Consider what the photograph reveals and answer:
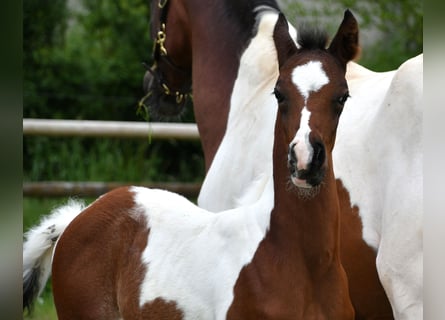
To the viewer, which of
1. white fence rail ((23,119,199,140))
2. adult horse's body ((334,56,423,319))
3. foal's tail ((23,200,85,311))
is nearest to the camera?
adult horse's body ((334,56,423,319))

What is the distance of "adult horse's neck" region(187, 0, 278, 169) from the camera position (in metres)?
3.70

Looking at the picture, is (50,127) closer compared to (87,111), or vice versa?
(50,127)

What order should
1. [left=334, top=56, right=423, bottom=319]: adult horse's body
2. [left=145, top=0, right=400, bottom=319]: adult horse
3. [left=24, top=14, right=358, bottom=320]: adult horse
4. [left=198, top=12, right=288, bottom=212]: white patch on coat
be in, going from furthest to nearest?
[left=198, top=12, right=288, bottom=212]: white patch on coat, [left=145, top=0, right=400, bottom=319]: adult horse, [left=334, top=56, right=423, bottom=319]: adult horse's body, [left=24, top=14, right=358, bottom=320]: adult horse

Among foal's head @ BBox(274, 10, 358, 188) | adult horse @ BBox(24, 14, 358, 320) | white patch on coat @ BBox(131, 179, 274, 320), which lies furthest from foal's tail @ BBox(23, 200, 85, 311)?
foal's head @ BBox(274, 10, 358, 188)

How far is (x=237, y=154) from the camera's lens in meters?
3.34

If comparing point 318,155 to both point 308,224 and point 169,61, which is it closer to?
point 308,224

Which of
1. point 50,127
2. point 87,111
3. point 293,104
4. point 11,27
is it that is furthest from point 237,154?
point 87,111

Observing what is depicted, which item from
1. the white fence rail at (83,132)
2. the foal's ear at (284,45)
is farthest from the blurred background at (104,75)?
the foal's ear at (284,45)

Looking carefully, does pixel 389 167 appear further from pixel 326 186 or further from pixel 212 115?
pixel 212 115

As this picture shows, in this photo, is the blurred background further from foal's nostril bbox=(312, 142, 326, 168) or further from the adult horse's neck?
foal's nostril bbox=(312, 142, 326, 168)

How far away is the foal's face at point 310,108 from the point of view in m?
2.06

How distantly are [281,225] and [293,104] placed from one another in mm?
413

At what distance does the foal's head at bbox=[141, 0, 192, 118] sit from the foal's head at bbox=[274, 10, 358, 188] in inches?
71.6

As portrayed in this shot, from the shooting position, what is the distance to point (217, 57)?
12.6 feet
